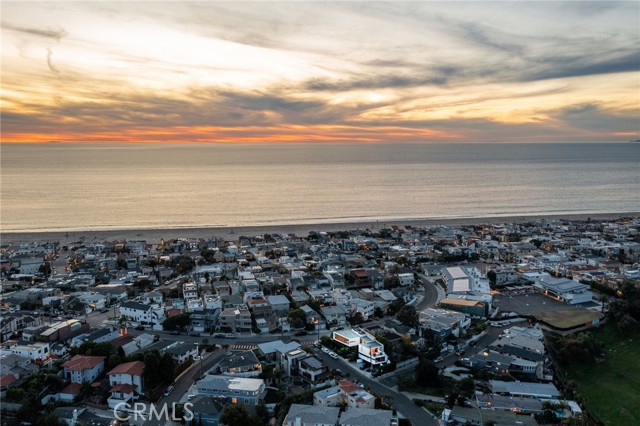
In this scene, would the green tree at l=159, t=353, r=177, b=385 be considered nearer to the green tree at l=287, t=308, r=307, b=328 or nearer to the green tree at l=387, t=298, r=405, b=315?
the green tree at l=287, t=308, r=307, b=328

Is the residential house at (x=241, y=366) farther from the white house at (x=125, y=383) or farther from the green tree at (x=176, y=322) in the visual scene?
the green tree at (x=176, y=322)

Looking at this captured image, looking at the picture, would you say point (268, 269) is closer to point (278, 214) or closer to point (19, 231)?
point (278, 214)

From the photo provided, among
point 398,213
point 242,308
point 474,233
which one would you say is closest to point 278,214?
point 398,213

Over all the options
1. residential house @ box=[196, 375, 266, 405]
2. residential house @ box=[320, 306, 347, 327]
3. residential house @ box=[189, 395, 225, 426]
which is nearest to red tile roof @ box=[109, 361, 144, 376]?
residential house @ box=[196, 375, 266, 405]

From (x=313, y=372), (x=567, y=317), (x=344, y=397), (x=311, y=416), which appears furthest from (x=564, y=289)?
(x=311, y=416)

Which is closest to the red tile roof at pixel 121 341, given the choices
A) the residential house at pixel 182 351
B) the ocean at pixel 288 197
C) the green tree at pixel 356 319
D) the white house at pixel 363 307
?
the residential house at pixel 182 351

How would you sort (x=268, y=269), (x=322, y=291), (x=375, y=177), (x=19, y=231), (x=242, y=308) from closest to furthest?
(x=242, y=308) < (x=322, y=291) < (x=268, y=269) < (x=19, y=231) < (x=375, y=177)

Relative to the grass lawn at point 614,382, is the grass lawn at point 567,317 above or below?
above
